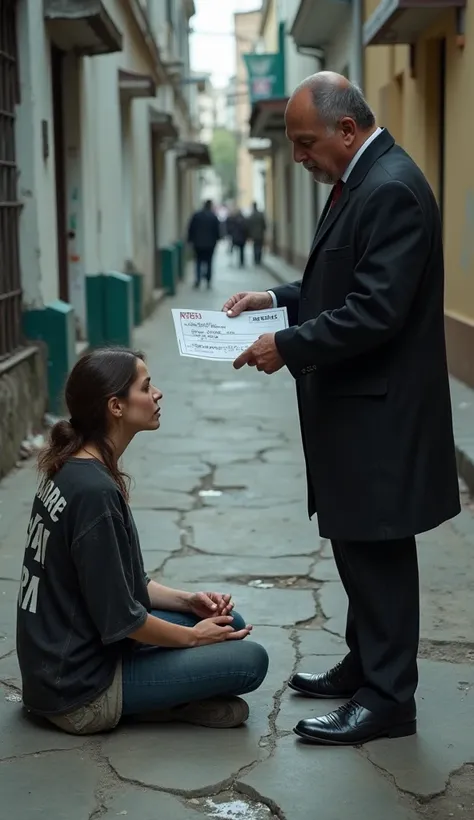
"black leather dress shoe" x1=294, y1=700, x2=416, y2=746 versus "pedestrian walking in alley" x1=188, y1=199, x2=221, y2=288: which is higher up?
"pedestrian walking in alley" x1=188, y1=199, x2=221, y2=288

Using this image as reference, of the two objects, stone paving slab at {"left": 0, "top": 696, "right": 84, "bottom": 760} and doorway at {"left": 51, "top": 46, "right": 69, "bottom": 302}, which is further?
doorway at {"left": 51, "top": 46, "right": 69, "bottom": 302}

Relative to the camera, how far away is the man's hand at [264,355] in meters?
3.35

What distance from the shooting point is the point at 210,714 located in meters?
3.58

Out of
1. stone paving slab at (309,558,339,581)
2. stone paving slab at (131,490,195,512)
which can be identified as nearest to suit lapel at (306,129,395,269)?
stone paving slab at (309,558,339,581)

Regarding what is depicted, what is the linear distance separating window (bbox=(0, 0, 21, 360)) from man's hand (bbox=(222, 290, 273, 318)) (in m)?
4.17

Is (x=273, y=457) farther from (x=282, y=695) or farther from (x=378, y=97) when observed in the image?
(x=378, y=97)

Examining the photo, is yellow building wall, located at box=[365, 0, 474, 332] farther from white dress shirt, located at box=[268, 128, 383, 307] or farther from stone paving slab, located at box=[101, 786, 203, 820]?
stone paving slab, located at box=[101, 786, 203, 820]

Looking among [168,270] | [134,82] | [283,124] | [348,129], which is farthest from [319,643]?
[283,124]

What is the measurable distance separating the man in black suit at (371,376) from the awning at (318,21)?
496 inches

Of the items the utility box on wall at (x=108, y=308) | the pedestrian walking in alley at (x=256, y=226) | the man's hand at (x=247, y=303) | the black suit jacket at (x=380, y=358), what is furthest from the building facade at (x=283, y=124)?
the black suit jacket at (x=380, y=358)


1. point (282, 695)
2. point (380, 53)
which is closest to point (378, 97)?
point (380, 53)

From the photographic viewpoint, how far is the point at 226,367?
41.6 feet

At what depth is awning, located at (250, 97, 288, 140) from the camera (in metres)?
22.2

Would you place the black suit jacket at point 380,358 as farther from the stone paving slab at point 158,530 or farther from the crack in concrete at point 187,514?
the stone paving slab at point 158,530
